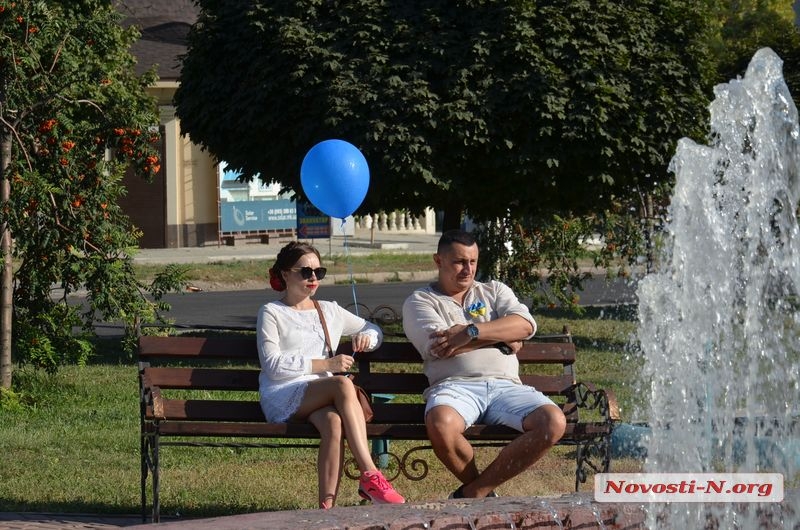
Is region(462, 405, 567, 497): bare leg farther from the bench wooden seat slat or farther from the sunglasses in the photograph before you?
the sunglasses

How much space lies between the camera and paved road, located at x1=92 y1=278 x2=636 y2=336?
16234 mm

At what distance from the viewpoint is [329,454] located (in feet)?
18.8

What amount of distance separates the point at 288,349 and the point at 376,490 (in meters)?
0.95

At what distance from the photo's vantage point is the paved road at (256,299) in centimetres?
1623

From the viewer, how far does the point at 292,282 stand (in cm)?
628

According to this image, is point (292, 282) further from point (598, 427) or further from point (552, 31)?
point (552, 31)

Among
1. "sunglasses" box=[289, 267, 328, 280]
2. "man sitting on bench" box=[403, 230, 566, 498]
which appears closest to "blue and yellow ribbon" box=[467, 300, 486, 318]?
"man sitting on bench" box=[403, 230, 566, 498]

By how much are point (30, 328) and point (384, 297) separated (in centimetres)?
1063

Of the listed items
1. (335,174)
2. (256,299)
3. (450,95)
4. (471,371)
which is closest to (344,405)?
(471,371)

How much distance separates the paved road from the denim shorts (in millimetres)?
8907

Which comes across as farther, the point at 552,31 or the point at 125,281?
the point at 552,31

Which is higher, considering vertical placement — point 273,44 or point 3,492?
point 273,44

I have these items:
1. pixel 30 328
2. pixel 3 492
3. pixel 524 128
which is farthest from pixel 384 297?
pixel 3 492

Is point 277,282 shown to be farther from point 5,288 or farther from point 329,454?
point 5,288
